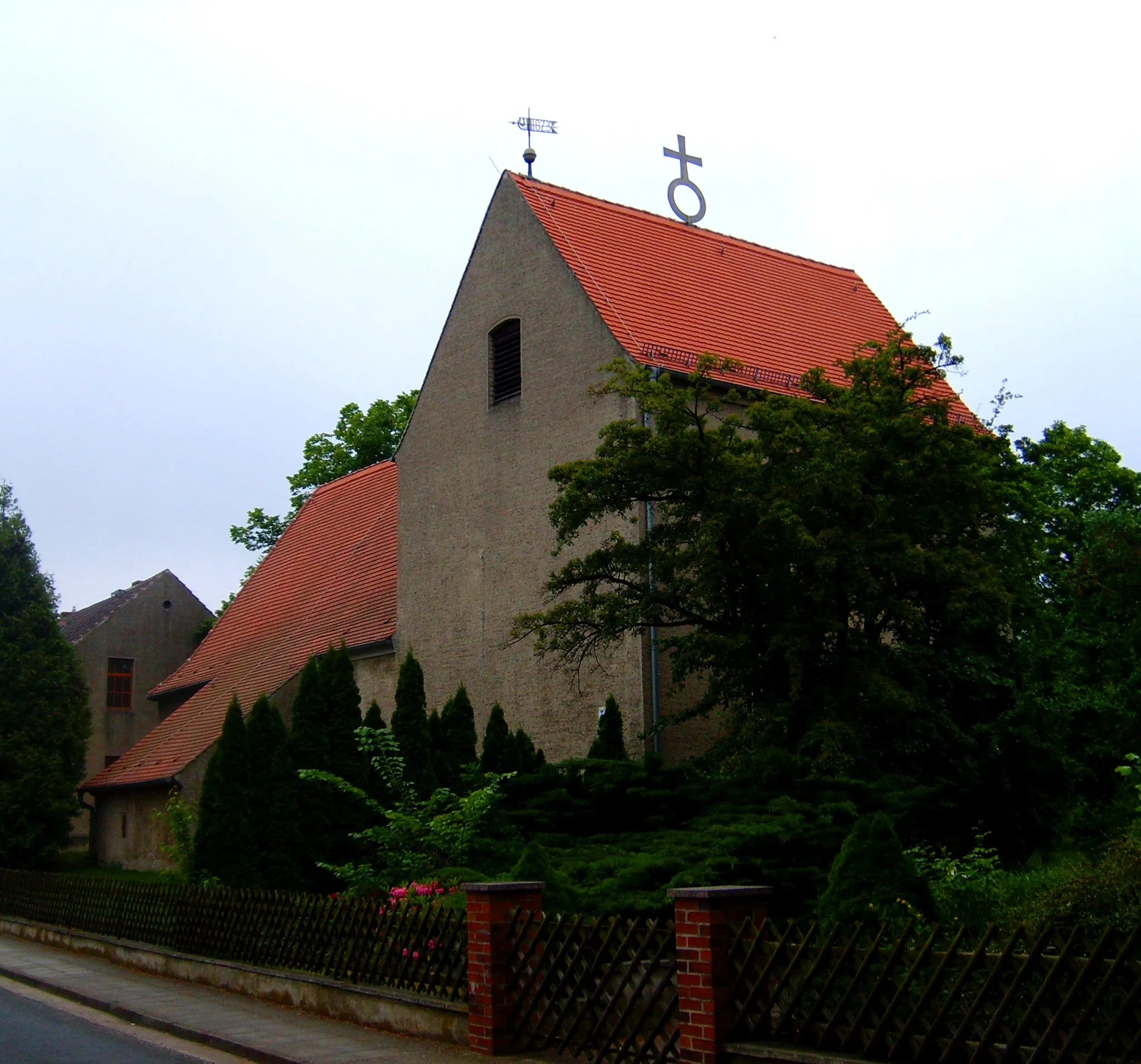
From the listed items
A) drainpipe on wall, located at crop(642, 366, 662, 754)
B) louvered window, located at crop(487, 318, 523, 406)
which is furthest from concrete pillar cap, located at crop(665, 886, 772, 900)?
louvered window, located at crop(487, 318, 523, 406)

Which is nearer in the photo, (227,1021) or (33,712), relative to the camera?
(227,1021)

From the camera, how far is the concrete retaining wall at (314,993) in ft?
31.2

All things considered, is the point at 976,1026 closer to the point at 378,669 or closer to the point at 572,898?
the point at 572,898

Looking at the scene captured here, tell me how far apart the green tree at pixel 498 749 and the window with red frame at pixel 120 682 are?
2343 centimetres

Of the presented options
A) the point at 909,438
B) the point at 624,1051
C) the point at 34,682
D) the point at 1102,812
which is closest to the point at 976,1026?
the point at 624,1051

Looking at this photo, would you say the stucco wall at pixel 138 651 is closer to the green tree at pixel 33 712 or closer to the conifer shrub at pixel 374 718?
the green tree at pixel 33 712

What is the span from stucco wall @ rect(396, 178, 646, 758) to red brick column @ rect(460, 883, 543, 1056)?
10.4 meters

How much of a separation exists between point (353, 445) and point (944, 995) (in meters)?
34.3

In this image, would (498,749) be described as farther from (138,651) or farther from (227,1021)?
(138,651)

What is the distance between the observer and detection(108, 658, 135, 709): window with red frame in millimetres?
38562

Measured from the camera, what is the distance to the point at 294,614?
99.7 ft

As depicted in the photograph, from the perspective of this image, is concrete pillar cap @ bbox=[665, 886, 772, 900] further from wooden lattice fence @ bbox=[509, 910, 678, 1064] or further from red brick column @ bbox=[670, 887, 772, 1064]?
wooden lattice fence @ bbox=[509, 910, 678, 1064]

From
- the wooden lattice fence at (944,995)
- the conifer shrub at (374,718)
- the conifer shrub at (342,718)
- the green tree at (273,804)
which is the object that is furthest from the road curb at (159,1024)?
the conifer shrub at (374,718)

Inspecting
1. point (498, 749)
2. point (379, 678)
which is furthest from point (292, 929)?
point (379, 678)
